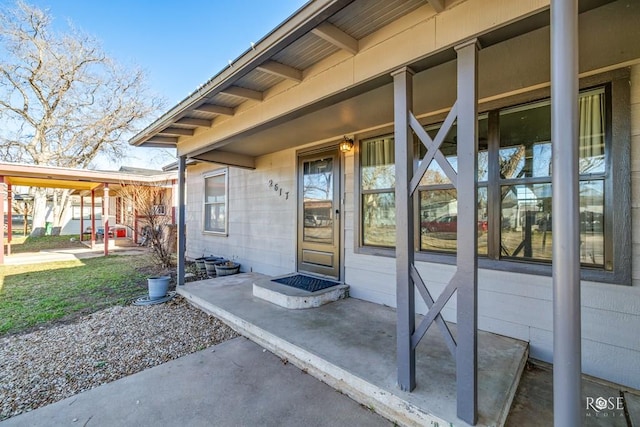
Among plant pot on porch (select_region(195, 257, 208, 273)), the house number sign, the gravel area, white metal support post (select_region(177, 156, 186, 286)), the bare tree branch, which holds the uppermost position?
the bare tree branch

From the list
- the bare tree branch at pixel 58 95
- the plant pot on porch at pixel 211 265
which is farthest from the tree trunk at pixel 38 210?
the plant pot on porch at pixel 211 265

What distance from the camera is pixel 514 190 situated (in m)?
2.63

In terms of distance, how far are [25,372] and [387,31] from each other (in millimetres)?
3968

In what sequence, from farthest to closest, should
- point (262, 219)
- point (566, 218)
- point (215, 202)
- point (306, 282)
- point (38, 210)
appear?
point (38, 210)
point (215, 202)
point (262, 219)
point (306, 282)
point (566, 218)

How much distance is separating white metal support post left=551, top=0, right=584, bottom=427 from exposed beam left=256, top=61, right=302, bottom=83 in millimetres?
1781

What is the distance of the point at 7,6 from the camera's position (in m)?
12.2

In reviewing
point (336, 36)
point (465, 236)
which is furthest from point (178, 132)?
point (465, 236)

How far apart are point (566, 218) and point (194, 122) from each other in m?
4.03

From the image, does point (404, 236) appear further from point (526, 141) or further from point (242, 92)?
point (242, 92)

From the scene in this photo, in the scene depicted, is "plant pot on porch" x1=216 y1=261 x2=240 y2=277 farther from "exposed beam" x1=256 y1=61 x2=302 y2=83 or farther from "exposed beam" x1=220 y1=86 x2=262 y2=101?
"exposed beam" x1=256 y1=61 x2=302 y2=83

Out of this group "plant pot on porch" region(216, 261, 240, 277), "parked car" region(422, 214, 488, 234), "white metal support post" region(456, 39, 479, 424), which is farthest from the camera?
"plant pot on porch" region(216, 261, 240, 277)

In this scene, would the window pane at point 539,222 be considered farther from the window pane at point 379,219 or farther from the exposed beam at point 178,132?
the exposed beam at point 178,132

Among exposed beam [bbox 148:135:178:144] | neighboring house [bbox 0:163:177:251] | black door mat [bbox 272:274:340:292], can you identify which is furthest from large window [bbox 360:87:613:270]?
neighboring house [bbox 0:163:177:251]

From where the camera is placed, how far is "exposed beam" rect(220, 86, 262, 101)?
283 centimetres
